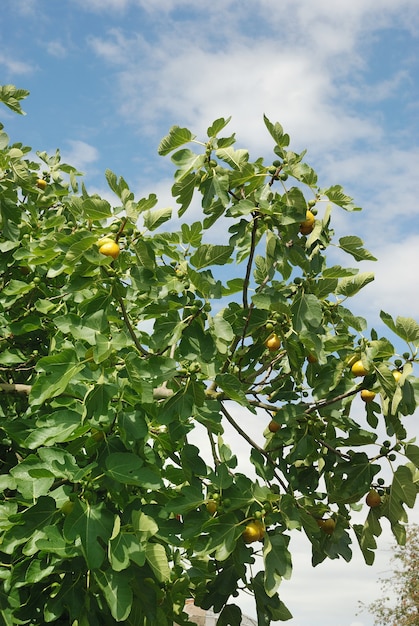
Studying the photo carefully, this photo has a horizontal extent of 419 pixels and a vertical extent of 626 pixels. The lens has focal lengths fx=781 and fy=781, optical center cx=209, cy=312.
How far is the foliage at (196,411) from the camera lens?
10.8 feet

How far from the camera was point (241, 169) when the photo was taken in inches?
141

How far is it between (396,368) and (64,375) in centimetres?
151

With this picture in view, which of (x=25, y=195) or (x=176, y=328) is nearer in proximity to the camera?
(x=176, y=328)

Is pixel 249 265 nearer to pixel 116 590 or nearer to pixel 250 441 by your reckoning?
pixel 250 441

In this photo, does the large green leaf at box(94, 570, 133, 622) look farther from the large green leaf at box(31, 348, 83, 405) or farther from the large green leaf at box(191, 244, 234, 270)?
the large green leaf at box(191, 244, 234, 270)

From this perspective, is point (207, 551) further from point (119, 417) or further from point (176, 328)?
point (176, 328)

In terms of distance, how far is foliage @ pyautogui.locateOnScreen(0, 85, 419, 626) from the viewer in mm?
3299

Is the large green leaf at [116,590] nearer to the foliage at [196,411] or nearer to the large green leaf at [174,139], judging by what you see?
the foliage at [196,411]

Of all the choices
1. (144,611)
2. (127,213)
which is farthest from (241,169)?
(144,611)

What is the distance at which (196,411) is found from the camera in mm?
3475

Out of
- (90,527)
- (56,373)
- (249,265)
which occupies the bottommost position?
(90,527)

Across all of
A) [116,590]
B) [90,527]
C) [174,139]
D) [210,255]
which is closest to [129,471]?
[90,527]

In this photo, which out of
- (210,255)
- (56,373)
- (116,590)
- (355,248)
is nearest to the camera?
(116,590)

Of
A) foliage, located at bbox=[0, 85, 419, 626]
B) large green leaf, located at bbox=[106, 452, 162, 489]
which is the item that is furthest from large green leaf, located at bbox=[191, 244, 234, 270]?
large green leaf, located at bbox=[106, 452, 162, 489]
